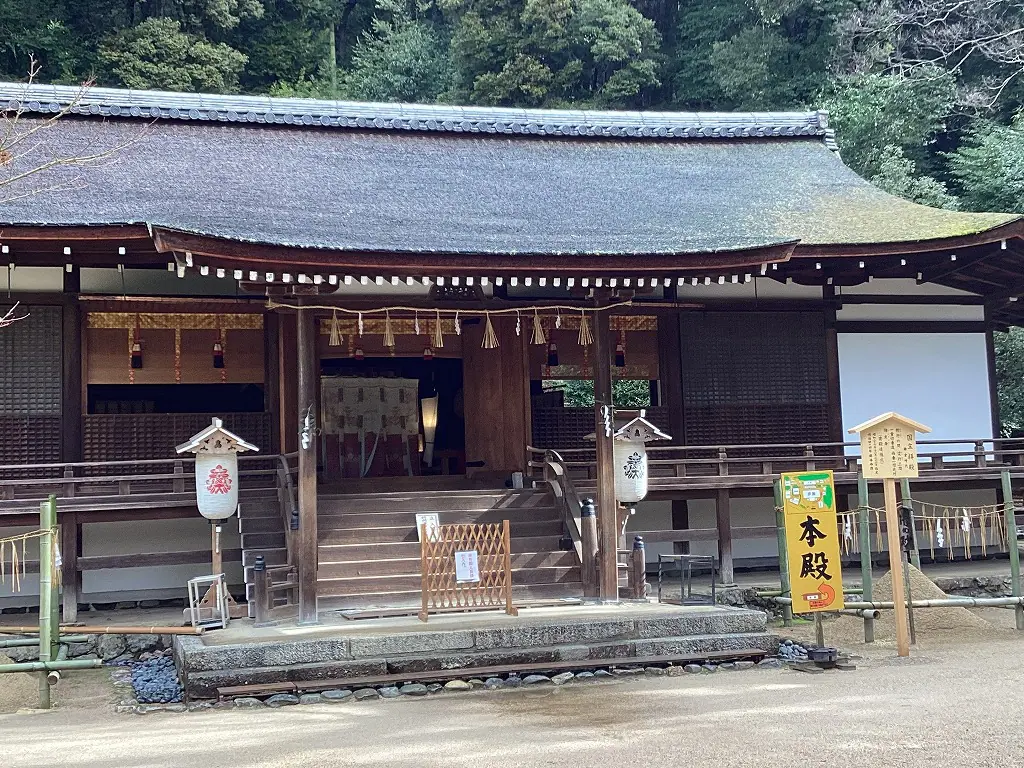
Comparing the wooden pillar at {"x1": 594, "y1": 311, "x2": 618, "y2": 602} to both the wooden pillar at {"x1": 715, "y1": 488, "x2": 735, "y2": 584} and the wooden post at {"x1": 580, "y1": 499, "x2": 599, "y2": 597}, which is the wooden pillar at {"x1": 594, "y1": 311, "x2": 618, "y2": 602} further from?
the wooden pillar at {"x1": 715, "y1": 488, "x2": 735, "y2": 584}

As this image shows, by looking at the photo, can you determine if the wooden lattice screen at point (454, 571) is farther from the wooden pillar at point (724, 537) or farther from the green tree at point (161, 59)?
the green tree at point (161, 59)

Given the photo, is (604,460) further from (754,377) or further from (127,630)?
(127,630)

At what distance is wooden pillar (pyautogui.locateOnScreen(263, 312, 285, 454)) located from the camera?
41.6 feet

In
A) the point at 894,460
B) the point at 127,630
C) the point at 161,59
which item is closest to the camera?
the point at 127,630

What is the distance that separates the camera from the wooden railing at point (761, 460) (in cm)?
1270

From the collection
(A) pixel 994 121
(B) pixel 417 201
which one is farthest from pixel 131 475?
(A) pixel 994 121

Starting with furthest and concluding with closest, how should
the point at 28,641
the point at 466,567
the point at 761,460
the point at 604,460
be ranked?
1. the point at 761,460
2. the point at 604,460
3. the point at 466,567
4. the point at 28,641

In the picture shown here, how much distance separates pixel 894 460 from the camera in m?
9.33

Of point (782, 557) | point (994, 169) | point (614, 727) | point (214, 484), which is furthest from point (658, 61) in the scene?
point (614, 727)

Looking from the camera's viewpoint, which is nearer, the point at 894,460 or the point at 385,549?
the point at 894,460

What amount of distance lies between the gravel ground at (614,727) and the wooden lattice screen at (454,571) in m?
1.45

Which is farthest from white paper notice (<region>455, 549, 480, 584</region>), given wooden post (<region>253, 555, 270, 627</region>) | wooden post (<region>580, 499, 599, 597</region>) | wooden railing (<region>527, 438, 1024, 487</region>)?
wooden railing (<region>527, 438, 1024, 487</region>)

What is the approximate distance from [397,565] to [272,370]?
10.8ft

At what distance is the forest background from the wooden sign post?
15418 millimetres
